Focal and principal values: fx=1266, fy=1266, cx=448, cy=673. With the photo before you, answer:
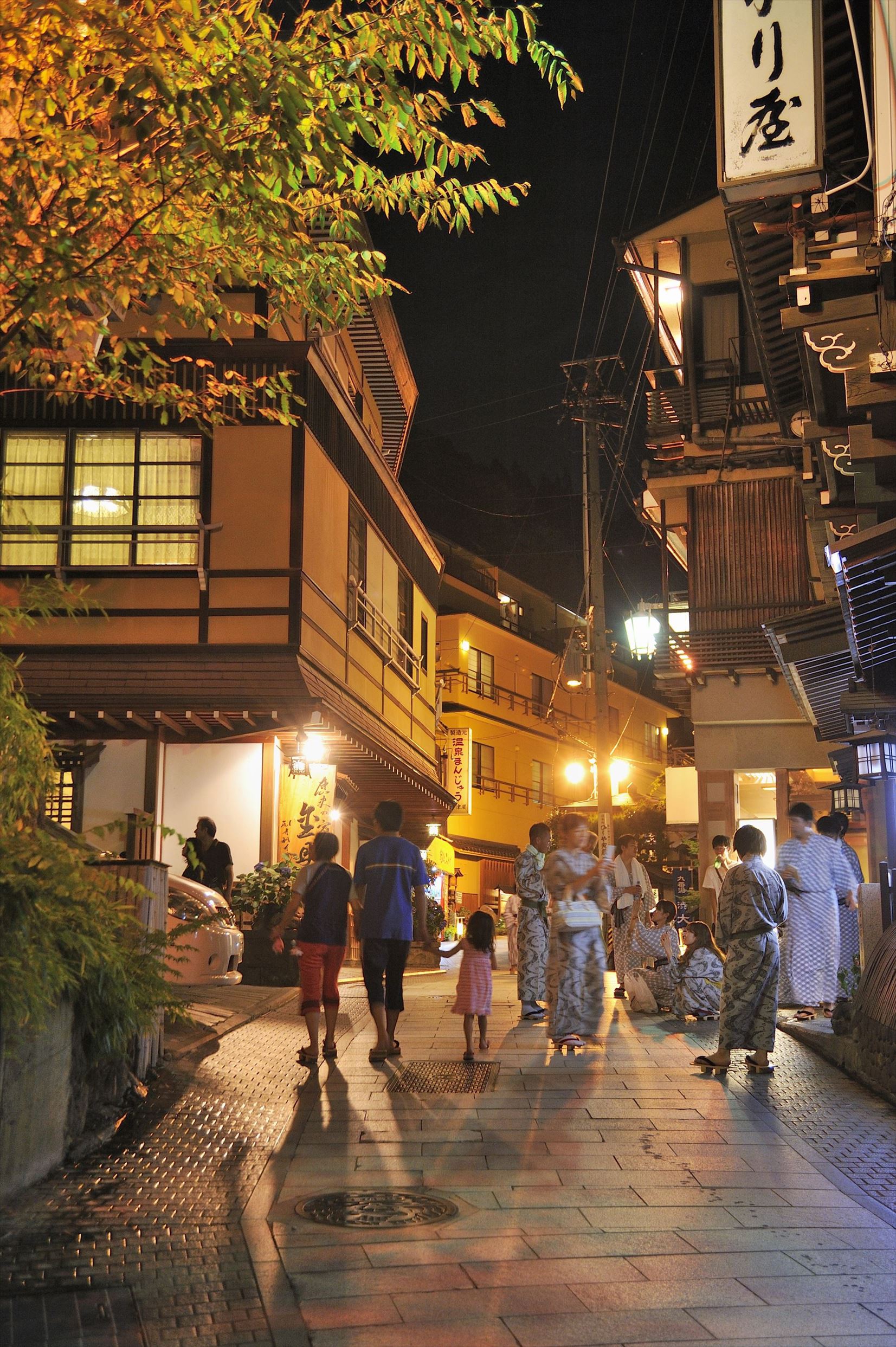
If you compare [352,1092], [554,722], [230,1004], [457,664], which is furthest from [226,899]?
[554,722]

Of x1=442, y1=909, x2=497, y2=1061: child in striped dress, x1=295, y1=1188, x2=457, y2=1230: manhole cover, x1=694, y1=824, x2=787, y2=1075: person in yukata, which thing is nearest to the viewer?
x1=295, y1=1188, x2=457, y2=1230: manhole cover

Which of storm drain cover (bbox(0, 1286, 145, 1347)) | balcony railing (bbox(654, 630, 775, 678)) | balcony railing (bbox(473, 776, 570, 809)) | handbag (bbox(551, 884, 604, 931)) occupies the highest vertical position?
balcony railing (bbox(654, 630, 775, 678))

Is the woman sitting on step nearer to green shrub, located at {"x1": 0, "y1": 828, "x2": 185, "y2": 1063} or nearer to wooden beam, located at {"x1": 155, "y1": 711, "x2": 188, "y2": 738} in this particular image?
green shrub, located at {"x1": 0, "y1": 828, "x2": 185, "y2": 1063}

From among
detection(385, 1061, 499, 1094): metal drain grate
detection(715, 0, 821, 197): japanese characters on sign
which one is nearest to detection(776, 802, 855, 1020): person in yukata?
detection(385, 1061, 499, 1094): metal drain grate

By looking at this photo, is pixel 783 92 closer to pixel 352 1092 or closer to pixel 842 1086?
pixel 842 1086

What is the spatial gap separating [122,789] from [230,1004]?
701cm

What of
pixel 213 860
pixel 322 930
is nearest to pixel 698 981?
pixel 322 930

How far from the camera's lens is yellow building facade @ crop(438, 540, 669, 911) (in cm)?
4872

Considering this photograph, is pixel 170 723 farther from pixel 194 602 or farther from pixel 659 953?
pixel 659 953

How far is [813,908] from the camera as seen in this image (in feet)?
42.0

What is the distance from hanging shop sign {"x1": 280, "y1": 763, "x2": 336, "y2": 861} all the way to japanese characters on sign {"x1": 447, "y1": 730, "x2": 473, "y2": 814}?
2101 cm

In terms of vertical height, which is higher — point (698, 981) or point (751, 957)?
point (751, 957)

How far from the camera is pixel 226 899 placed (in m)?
15.8

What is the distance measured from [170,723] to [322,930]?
8905 mm
